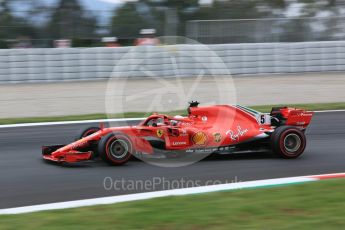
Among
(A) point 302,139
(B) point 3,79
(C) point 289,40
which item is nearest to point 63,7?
(B) point 3,79

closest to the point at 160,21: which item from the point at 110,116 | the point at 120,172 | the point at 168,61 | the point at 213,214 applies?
the point at 168,61

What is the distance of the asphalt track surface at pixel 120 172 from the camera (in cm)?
598

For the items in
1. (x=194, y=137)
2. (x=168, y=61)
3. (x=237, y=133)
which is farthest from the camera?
(x=168, y=61)

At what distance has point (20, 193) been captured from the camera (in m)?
5.95

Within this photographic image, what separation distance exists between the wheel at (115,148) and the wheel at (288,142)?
182cm

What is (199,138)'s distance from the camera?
23.9ft

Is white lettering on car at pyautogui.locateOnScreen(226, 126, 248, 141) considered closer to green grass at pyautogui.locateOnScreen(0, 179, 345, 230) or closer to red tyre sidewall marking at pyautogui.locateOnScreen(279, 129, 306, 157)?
red tyre sidewall marking at pyautogui.locateOnScreen(279, 129, 306, 157)

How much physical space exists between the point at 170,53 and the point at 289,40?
413 cm

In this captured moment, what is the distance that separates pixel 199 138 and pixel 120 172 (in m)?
1.11

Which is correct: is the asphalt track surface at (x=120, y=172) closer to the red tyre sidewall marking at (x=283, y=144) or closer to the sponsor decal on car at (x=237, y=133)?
the red tyre sidewall marking at (x=283, y=144)

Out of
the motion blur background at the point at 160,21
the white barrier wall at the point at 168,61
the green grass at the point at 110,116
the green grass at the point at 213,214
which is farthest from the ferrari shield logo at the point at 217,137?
the motion blur background at the point at 160,21

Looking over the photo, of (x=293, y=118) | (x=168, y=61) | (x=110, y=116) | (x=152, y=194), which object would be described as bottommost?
(x=152, y=194)

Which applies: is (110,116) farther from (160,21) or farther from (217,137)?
(160,21)

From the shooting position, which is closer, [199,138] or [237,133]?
[199,138]
